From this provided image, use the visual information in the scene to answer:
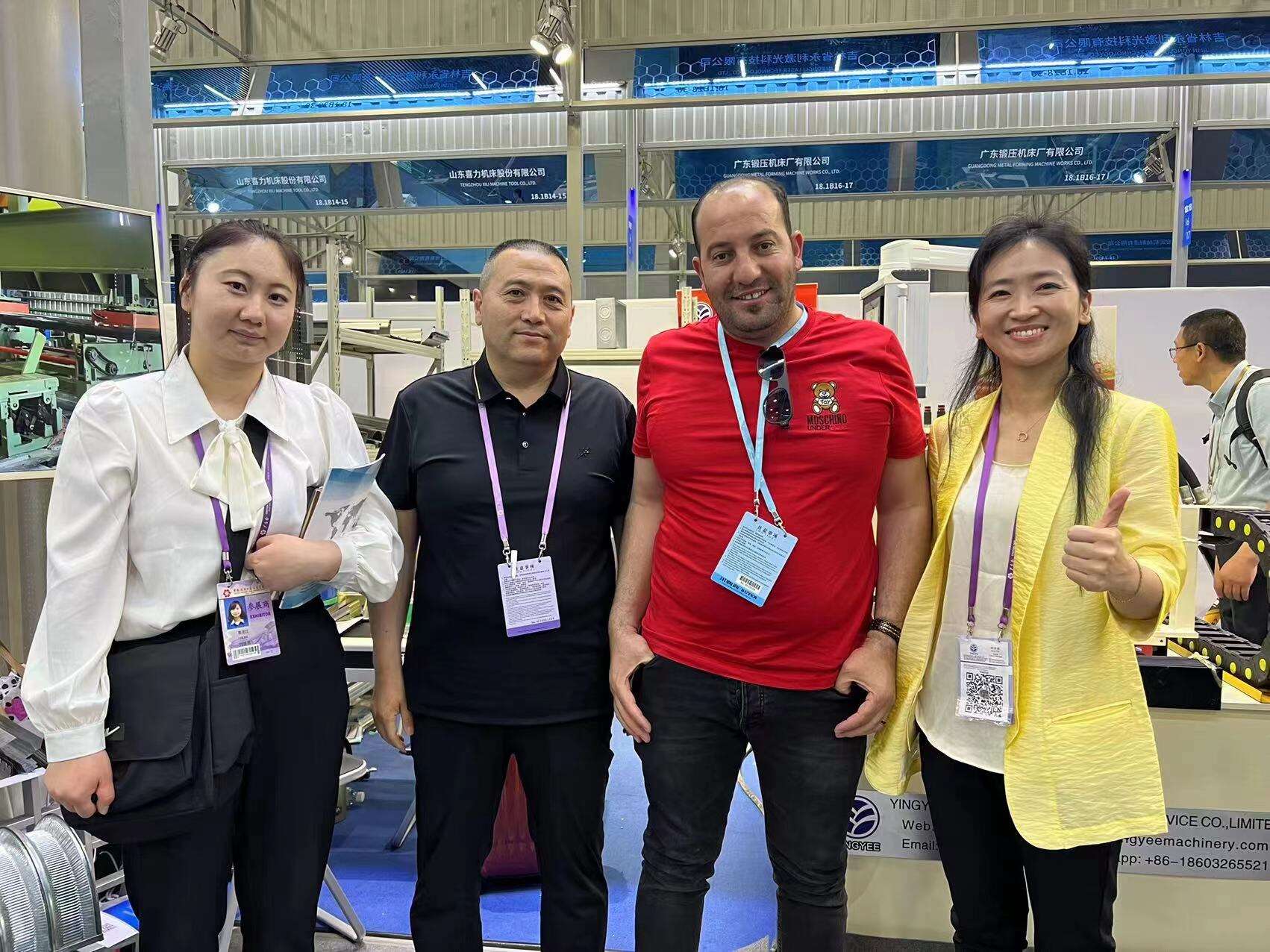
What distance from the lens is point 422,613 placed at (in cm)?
171

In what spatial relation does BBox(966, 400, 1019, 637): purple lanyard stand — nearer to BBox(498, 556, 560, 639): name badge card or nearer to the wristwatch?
the wristwatch

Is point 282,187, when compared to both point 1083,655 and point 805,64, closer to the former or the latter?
point 805,64

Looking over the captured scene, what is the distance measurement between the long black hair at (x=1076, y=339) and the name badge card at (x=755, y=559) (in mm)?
479

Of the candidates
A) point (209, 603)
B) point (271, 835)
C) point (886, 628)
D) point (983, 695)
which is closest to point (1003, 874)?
point (983, 695)

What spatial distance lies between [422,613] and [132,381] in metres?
0.66

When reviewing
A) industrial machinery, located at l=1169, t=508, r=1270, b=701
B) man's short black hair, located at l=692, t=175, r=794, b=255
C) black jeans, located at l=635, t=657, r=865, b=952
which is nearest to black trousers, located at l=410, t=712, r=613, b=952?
black jeans, located at l=635, t=657, r=865, b=952

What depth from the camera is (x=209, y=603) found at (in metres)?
1.38

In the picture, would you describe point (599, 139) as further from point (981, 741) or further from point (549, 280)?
point (981, 741)

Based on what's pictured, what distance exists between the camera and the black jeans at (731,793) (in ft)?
4.98

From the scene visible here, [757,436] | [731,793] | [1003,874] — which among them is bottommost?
[1003,874]

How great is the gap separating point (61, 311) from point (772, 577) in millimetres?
1714

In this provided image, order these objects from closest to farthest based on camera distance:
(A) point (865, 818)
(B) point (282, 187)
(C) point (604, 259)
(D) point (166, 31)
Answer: (A) point (865, 818), (D) point (166, 31), (B) point (282, 187), (C) point (604, 259)

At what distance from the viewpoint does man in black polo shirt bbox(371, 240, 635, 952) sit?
1.65 metres

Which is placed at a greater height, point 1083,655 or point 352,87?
point 352,87
